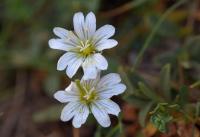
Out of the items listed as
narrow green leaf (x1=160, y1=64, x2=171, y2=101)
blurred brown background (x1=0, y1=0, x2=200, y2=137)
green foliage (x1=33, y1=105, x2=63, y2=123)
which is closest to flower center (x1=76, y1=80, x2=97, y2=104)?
narrow green leaf (x1=160, y1=64, x2=171, y2=101)

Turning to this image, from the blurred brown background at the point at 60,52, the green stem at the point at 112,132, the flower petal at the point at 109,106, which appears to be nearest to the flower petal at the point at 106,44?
the flower petal at the point at 109,106

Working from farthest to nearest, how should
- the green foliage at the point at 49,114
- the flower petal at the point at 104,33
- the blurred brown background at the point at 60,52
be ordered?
the green foliage at the point at 49,114 < the blurred brown background at the point at 60,52 < the flower petal at the point at 104,33

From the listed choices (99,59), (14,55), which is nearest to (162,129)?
(99,59)

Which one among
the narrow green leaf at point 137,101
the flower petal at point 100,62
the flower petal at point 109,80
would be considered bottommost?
the narrow green leaf at point 137,101

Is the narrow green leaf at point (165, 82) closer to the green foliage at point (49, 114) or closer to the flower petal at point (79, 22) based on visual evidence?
the flower petal at point (79, 22)

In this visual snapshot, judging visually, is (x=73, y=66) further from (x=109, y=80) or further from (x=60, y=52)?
(x=60, y=52)

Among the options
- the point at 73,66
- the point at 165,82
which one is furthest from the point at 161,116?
the point at 73,66

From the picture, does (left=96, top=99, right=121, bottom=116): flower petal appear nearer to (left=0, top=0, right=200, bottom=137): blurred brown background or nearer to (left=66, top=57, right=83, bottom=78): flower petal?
(left=66, top=57, right=83, bottom=78): flower petal
